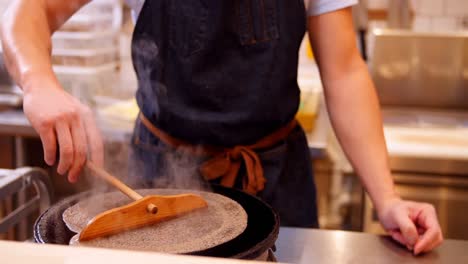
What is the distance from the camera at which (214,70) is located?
118cm

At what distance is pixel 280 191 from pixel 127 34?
1.75m

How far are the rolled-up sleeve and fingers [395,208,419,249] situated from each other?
45 cm

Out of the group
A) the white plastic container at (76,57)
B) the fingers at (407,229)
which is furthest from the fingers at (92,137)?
the white plastic container at (76,57)

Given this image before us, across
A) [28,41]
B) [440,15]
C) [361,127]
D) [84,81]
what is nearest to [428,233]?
[361,127]

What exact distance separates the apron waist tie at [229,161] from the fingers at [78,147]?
1.43ft

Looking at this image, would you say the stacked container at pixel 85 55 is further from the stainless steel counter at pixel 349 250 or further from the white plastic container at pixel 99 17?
the stainless steel counter at pixel 349 250

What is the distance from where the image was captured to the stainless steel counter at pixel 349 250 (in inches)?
35.4

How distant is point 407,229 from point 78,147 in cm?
52

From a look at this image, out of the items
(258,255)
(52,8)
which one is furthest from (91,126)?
(52,8)

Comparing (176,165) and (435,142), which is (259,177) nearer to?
(176,165)

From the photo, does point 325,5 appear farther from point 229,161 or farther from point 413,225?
point 413,225

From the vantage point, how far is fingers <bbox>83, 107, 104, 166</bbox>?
30.8 inches

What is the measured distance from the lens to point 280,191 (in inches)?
50.4

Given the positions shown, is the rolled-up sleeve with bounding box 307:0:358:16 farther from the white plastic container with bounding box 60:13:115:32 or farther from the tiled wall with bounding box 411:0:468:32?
the tiled wall with bounding box 411:0:468:32
